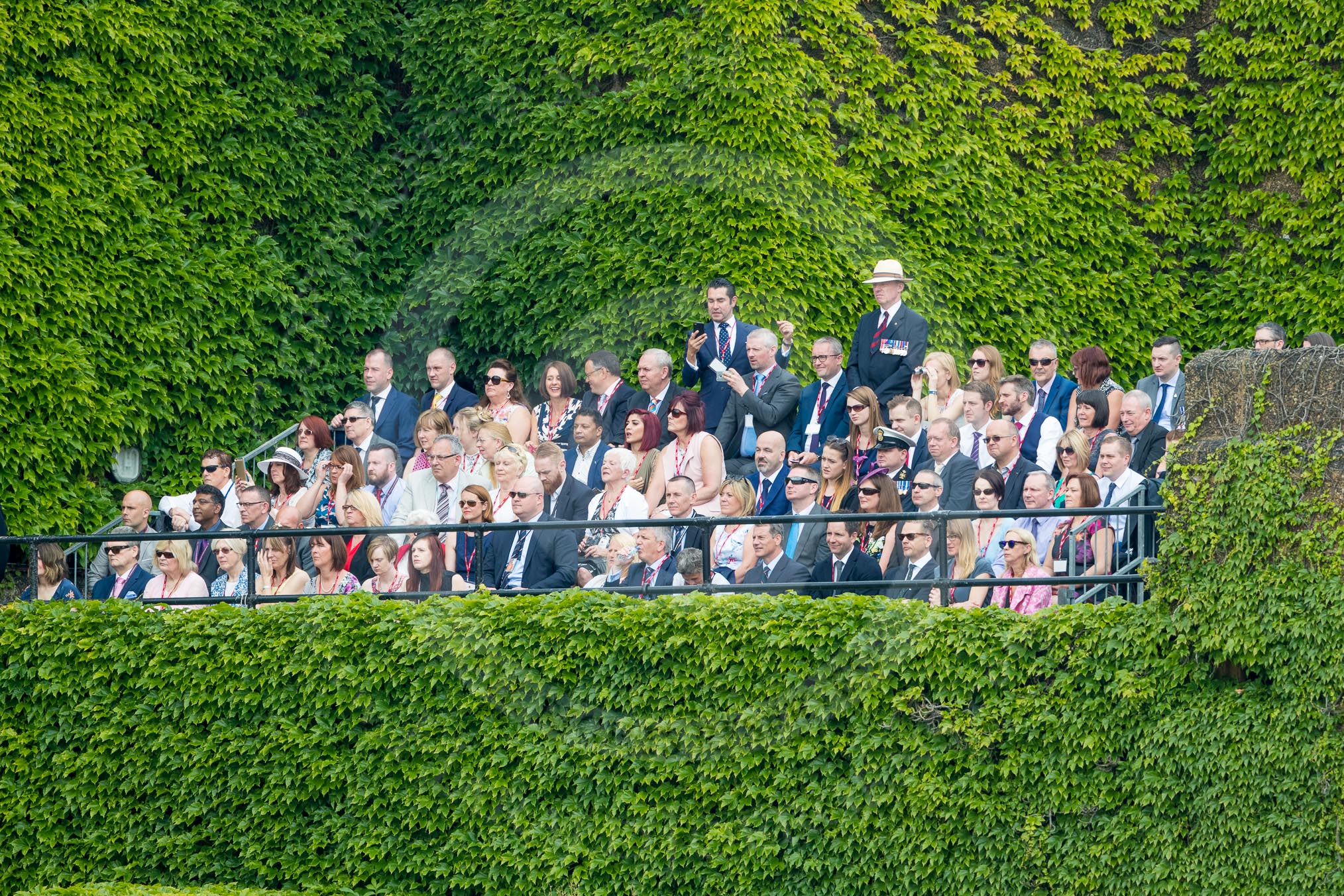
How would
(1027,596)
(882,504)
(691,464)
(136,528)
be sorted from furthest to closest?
(136,528) → (691,464) → (882,504) → (1027,596)

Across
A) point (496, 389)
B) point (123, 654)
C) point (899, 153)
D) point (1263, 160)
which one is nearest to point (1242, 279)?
point (1263, 160)

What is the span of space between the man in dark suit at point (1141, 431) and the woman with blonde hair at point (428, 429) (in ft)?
15.7

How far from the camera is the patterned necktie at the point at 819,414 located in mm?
11828

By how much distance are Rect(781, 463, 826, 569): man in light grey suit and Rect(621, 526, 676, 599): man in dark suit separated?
0.75 m

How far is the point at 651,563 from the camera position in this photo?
10.1m

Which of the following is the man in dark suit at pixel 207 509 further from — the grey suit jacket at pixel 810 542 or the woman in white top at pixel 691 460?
the grey suit jacket at pixel 810 542

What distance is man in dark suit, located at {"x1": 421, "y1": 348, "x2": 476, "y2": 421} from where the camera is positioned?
1303 cm

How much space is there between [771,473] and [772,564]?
1048 millimetres

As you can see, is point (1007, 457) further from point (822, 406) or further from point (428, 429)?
point (428, 429)

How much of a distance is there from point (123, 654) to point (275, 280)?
625 cm

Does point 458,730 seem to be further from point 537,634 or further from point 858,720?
point 858,720

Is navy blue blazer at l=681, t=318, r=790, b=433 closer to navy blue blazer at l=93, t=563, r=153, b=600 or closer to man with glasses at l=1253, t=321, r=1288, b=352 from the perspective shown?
man with glasses at l=1253, t=321, r=1288, b=352

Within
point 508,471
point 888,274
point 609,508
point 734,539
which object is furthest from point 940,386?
point 508,471

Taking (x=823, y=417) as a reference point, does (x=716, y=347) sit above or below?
above
